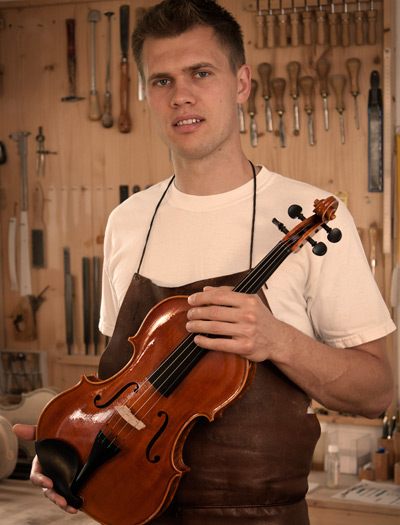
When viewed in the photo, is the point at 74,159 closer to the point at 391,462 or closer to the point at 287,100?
the point at 287,100

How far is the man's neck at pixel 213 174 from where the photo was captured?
68.7 inches

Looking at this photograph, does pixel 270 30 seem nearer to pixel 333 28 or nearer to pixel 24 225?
pixel 333 28

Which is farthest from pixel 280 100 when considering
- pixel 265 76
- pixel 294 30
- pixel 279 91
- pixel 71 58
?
pixel 71 58

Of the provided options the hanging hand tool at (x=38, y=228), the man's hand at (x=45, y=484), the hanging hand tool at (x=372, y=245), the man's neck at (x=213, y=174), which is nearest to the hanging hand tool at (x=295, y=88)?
the hanging hand tool at (x=372, y=245)

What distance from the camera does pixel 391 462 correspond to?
355 centimetres

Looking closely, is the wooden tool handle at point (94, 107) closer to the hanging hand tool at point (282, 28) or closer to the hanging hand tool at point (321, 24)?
the hanging hand tool at point (282, 28)

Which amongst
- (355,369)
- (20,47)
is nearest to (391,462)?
(355,369)

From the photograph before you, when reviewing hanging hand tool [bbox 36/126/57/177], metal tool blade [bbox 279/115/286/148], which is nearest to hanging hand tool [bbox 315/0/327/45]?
metal tool blade [bbox 279/115/286/148]

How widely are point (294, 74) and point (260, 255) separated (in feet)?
7.94

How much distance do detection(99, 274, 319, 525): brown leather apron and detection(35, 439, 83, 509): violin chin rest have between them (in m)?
0.23

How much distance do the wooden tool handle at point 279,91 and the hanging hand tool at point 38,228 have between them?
1.53 meters

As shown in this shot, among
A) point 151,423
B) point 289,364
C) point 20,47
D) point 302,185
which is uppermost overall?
point 20,47

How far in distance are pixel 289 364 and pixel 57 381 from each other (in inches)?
124

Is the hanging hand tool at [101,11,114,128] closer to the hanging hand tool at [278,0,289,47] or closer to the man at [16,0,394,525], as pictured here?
the hanging hand tool at [278,0,289,47]
